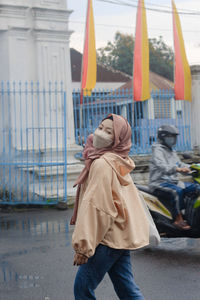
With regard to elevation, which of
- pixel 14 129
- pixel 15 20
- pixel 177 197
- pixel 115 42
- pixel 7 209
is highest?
pixel 115 42

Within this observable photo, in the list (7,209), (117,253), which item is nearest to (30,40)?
(7,209)

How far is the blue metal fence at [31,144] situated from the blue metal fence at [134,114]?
1093 millimetres

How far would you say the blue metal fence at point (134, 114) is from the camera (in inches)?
468

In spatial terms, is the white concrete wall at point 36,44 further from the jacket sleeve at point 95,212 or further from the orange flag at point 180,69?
the jacket sleeve at point 95,212

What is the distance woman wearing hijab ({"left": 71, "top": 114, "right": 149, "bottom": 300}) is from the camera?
3.15m

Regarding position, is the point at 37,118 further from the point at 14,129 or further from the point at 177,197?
the point at 177,197

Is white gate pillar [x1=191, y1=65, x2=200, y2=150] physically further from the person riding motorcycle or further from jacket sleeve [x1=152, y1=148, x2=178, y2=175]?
jacket sleeve [x1=152, y1=148, x2=178, y2=175]

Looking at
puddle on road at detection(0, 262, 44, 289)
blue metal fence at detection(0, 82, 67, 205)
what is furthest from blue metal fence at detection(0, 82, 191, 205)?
puddle on road at detection(0, 262, 44, 289)

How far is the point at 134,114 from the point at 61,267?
8127mm

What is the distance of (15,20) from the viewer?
10.7m

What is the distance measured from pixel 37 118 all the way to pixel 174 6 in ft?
18.1

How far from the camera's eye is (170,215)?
20.2ft

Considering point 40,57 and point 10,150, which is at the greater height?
point 40,57

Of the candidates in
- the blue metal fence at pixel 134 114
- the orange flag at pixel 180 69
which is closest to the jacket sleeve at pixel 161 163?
the blue metal fence at pixel 134 114
